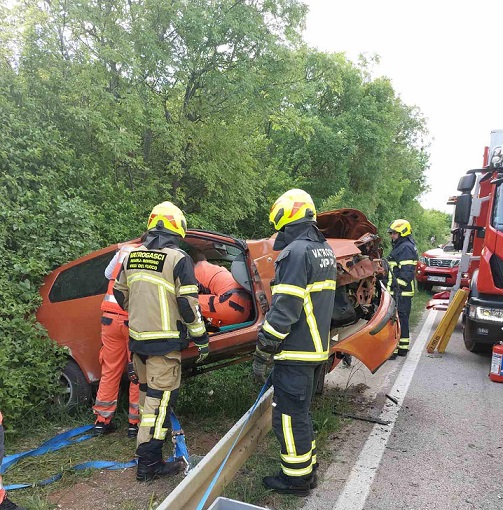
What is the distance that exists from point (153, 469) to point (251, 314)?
1.49m

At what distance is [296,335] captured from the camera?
3.11 metres

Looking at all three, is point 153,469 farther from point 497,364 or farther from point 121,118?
point 121,118

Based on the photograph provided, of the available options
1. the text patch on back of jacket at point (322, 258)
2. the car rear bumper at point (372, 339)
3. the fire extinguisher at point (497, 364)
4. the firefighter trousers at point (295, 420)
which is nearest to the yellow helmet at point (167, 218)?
the text patch on back of jacket at point (322, 258)

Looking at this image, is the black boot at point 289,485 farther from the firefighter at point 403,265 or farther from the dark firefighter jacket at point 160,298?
the firefighter at point 403,265

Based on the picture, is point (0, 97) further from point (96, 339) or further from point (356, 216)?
point (356, 216)

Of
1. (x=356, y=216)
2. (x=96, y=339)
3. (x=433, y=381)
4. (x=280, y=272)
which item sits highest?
(x=356, y=216)

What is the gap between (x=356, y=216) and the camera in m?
4.96

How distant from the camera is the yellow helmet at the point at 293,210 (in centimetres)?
323

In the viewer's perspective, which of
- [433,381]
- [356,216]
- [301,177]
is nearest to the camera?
[356,216]

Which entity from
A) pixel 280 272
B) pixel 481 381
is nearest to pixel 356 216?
pixel 280 272

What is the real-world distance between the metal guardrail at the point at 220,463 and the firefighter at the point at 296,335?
237mm

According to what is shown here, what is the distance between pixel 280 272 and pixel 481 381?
12.8 feet

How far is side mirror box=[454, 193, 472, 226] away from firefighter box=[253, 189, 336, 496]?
4.04 metres

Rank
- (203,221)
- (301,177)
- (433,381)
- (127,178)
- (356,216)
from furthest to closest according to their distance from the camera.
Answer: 1. (301,177)
2. (203,221)
3. (127,178)
4. (433,381)
5. (356,216)
